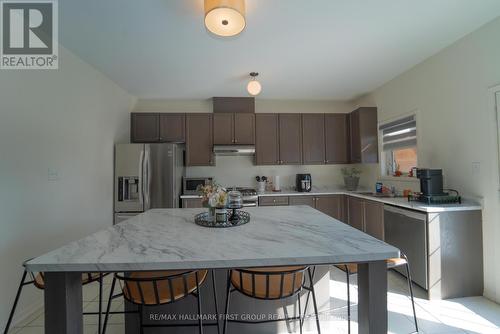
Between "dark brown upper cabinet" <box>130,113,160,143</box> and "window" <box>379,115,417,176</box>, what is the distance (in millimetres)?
3773

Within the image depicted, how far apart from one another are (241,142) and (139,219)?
2.34 metres

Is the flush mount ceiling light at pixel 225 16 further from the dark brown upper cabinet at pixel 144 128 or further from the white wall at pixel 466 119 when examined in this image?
the dark brown upper cabinet at pixel 144 128

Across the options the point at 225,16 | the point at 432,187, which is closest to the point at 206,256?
the point at 225,16

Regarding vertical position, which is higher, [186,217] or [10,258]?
[186,217]

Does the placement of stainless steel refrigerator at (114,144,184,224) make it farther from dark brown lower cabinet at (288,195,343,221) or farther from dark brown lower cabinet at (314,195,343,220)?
dark brown lower cabinet at (314,195,343,220)

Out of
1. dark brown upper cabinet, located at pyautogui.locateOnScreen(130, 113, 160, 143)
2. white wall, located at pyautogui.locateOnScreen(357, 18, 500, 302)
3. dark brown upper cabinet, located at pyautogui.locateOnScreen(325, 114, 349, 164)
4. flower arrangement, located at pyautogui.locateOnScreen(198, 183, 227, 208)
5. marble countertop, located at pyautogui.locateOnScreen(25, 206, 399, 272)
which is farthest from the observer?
dark brown upper cabinet, located at pyautogui.locateOnScreen(325, 114, 349, 164)

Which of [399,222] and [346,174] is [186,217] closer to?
[399,222]

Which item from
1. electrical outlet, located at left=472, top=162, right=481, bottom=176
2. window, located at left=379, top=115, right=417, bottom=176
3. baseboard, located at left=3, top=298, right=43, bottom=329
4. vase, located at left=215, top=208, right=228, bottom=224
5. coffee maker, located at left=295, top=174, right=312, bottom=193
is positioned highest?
window, located at left=379, top=115, right=417, bottom=176

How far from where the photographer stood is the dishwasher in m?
2.17

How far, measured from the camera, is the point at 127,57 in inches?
103

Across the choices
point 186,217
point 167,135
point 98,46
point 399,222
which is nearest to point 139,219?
point 186,217

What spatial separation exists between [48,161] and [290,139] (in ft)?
10.8

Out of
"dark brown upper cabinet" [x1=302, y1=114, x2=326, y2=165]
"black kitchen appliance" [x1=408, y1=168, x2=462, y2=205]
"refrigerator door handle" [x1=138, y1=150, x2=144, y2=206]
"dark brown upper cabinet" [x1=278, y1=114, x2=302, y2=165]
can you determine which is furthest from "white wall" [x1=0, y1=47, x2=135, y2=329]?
"black kitchen appliance" [x1=408, y1=168, x2=462, y2=205]

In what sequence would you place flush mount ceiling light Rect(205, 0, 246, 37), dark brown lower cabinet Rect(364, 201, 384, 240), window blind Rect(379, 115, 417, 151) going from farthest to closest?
window blind Rect(379, 115, 417, 151) < dark brown lower cabinet Rect(364, 201, 384, 240) < flush mount ceiling light Rect(205, 0, 246, 37)
